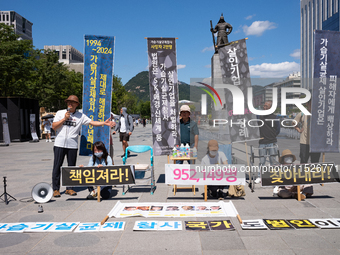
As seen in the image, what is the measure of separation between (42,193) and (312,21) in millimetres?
155414

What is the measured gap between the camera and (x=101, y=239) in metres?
4.01

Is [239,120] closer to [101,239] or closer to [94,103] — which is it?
[94,103]

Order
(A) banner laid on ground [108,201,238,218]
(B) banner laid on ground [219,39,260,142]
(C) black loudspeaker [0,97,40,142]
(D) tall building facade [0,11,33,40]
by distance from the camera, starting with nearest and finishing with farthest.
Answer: (A) banner laid on ground [108,201,238,218] < (B) banner laid on ground [219,39,260,142] < (C) black loudspeaker [0,97,40,142] < (D) tall building facade [0,11,33,40]

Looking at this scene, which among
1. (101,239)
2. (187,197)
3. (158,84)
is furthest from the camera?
(158,84)

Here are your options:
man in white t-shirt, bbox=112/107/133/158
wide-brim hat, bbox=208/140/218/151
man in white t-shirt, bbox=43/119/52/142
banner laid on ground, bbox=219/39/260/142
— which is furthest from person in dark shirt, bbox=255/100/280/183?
man in white t-shirt, bbox=43/119/52/142

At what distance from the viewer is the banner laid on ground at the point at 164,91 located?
727 cm

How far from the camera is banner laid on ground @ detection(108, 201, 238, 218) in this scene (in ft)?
16.2

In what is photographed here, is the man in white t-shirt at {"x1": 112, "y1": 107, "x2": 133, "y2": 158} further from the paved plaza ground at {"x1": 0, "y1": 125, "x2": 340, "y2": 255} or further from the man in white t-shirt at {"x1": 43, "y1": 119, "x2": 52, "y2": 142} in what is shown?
the man in white t-shirt at {"x1": 43, "y1": 119, "x2": 52, "y2": 142}

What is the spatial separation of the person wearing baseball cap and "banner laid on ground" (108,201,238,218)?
69.7 inches

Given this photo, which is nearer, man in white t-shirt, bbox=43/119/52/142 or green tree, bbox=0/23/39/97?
man in white t-shirt, bbox=43/119/52/142

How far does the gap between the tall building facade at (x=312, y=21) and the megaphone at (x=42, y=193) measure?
351 ft

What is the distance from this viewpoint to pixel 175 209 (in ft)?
17.3

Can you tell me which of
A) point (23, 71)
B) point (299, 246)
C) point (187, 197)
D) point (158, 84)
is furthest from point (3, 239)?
point (23, 71)

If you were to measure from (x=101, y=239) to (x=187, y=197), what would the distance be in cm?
259
